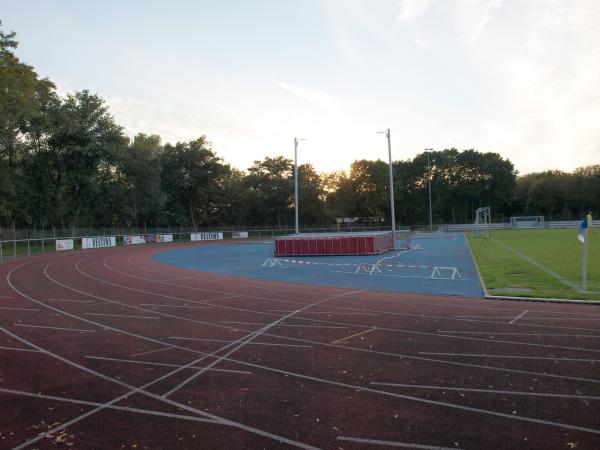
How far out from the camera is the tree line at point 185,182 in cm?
5228

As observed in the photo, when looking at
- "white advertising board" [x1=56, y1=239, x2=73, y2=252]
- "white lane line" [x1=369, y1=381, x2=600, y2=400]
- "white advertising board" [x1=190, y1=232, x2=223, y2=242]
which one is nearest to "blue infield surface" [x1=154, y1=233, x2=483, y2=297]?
"white lane line" [x1=369, y1=381, x2=600, y2=400]

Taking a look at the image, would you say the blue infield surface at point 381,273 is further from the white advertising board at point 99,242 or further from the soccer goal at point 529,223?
the soccer goal at point 529,223

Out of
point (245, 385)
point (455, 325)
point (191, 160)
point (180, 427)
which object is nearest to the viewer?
point (180, 427)

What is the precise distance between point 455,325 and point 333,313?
3.35 m

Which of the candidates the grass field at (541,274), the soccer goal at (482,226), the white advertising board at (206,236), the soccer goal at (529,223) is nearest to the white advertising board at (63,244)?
the white advertising board at (206,236)

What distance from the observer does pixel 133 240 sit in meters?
55.5

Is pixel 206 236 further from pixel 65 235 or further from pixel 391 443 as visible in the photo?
pixel 391 443

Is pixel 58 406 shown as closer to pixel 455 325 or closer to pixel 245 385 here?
pixel 245 385

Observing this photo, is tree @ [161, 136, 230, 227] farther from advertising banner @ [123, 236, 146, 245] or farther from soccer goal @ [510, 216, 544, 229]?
soccer goal @ [510, 216, 544, 229]

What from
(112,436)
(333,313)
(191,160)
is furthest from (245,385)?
(191,160)

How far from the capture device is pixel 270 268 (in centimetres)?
2641

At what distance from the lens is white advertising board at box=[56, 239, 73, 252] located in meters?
42.5

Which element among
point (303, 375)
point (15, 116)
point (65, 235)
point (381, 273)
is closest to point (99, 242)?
point (65, 235)

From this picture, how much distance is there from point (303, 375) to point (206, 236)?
60.1 meters
